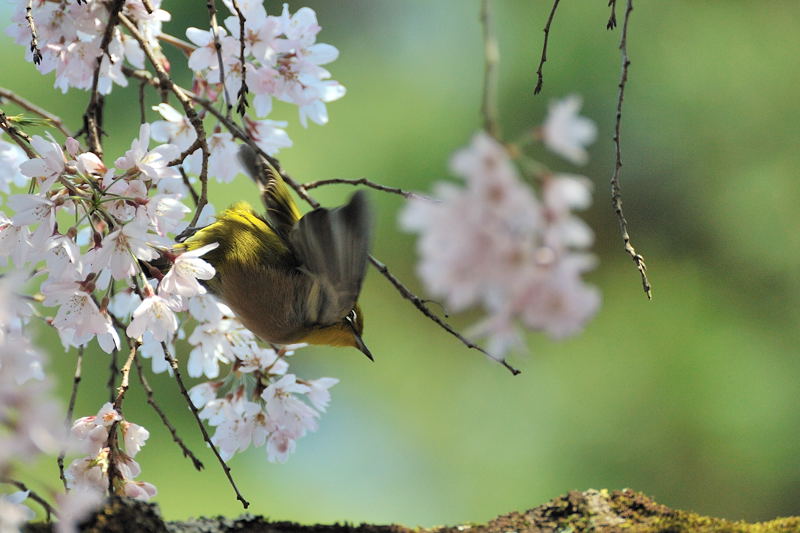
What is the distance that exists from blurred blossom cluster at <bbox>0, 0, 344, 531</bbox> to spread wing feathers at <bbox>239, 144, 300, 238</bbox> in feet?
0.07

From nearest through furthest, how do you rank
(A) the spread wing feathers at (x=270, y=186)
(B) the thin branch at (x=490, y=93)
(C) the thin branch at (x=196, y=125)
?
1. (B) the thin branch at (x=490, y=93)
2. (C) the thin branch at (x=196, y=125)
3. (A) the spread wing feathers at (x=270, y=186)

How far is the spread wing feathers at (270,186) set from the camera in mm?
837

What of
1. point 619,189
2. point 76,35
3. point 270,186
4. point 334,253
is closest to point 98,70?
point 76,35

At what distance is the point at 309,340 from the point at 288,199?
159 mm

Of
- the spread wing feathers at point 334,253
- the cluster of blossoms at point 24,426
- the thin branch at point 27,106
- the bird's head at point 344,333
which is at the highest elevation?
the thin branch at point 27,106

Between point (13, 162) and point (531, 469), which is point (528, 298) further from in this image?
point (531, 469)

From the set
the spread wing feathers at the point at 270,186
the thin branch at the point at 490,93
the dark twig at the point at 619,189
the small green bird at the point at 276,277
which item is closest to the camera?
the thin branch at the point at 490,93

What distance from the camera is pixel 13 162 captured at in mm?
900

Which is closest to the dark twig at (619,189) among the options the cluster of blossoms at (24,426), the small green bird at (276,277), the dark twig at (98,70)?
the small green bird at (276,277)

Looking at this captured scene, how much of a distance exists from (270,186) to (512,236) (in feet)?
1.59

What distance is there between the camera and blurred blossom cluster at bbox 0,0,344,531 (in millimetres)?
643

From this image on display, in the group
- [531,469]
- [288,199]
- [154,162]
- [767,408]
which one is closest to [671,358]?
[767,408]

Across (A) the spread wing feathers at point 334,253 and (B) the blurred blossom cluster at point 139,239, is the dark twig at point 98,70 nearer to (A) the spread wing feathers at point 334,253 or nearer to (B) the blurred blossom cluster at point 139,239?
(B) the blurred blossom cluster at point 139,239

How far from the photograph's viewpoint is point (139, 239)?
0.63 meters
